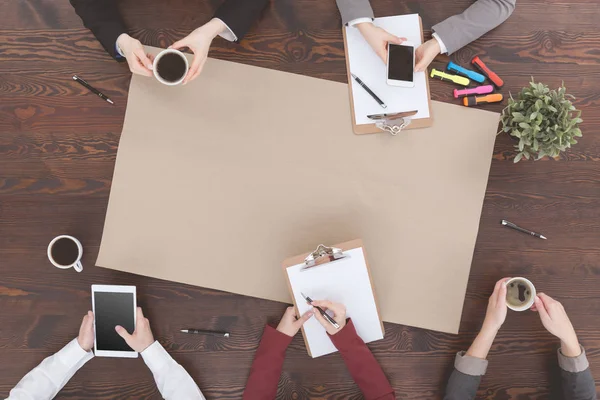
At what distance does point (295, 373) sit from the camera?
1260mm

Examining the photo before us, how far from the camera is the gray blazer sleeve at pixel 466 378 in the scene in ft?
3.92

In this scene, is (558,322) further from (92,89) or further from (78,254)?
(92,89)

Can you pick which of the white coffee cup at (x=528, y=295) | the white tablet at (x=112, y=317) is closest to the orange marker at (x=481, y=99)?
the white coffee cup at (x=528, y=295)

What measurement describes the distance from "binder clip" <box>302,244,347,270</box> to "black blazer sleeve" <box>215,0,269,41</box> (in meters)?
0.63

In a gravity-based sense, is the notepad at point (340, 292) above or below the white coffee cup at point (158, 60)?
below

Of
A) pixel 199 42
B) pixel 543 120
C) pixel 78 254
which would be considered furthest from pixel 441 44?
pixel 78 254

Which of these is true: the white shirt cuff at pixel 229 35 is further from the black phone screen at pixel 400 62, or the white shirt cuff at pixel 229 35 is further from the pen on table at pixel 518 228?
the pen on table at pixel 518 228

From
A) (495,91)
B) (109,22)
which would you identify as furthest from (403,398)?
(109,22)

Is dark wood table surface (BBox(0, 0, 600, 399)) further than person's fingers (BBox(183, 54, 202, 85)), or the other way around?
dark wood table surface (BBox(0, 0, 600, 399))

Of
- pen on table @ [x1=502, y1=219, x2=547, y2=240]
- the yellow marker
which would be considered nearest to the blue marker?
the yellow marker

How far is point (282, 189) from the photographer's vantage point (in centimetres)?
122

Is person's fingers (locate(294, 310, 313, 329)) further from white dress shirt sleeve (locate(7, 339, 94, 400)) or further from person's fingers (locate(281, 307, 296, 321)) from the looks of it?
white dress shirt sleeve (locate(7, 339, 94, 400))

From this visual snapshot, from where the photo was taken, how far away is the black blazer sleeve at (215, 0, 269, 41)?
1.18m

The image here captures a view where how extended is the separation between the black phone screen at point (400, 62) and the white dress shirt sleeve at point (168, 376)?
Answer: 1.01 m
